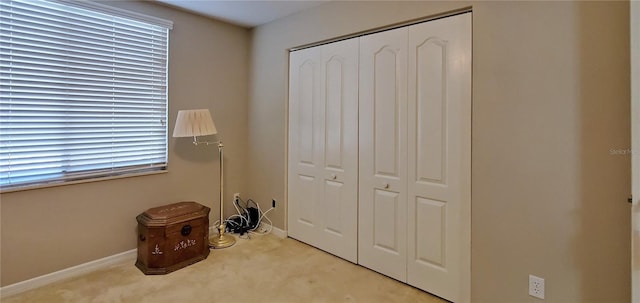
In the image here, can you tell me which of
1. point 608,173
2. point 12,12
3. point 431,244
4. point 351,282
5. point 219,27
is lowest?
point 351,282

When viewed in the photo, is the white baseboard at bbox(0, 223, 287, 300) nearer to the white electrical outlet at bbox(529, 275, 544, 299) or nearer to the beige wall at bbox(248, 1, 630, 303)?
the beige wall at bbox(248, 1, 630, 303)

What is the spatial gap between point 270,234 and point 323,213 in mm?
760

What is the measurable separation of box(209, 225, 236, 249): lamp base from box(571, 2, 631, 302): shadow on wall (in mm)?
2721

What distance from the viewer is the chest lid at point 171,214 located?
257 centimetres

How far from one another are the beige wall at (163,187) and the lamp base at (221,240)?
1.04 feet

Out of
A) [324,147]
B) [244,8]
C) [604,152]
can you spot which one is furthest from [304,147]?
[604,152]

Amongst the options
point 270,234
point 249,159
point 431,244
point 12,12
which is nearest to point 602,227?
point 431,244

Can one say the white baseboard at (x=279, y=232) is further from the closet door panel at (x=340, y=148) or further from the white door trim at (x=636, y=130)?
the white door trim at (x=636, y=130)

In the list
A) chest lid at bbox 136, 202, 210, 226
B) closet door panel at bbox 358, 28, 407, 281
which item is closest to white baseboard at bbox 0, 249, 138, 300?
chest lid at bbox 136, 202, 210, 226

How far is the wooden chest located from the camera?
99.9 inches

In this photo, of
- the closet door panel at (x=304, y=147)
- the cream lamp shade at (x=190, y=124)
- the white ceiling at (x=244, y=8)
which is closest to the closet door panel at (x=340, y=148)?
the closet door panel at (x=304, y=147)

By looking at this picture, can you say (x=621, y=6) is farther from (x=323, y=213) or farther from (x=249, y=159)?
(x=249, y=159)

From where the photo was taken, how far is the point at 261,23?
341 cm

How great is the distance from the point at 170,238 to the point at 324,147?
1.53 metres
